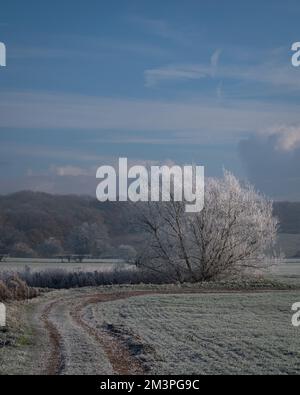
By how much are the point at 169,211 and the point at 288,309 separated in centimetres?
2336

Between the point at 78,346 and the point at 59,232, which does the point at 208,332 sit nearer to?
the point at 78,346

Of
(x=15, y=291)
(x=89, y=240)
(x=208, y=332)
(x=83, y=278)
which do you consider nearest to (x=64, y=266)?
(x=83, y=278)

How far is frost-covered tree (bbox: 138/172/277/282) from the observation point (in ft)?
167

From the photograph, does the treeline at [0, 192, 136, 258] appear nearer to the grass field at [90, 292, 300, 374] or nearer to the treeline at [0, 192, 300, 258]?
the treeline at [0, 192, 300, 258]

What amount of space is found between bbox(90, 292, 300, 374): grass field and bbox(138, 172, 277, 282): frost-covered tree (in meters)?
15.7

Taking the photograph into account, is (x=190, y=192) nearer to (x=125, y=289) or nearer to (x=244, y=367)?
(x=125, y=289)

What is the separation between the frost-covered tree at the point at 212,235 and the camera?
50.9 meters

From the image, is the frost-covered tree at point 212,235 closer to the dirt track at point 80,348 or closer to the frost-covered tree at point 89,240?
the dirt track at point 80,348

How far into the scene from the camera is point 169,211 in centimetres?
5188

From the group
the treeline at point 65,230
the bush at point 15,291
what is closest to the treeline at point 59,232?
the treeline at point 65,230

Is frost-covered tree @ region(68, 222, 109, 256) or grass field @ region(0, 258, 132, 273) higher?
frost-covered tree @ region(68, 222, 109, 256)

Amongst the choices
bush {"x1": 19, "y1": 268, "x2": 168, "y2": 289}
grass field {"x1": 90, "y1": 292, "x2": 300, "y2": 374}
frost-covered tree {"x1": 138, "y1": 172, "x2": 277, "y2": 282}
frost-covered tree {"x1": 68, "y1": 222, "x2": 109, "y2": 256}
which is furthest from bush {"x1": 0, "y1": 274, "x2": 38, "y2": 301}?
frost-covered tree {"x1": 68, "y1": 222, "x2": 109, "y2": 256}

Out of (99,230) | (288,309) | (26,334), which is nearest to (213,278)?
(288,309)

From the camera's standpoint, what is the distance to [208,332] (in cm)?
2073
